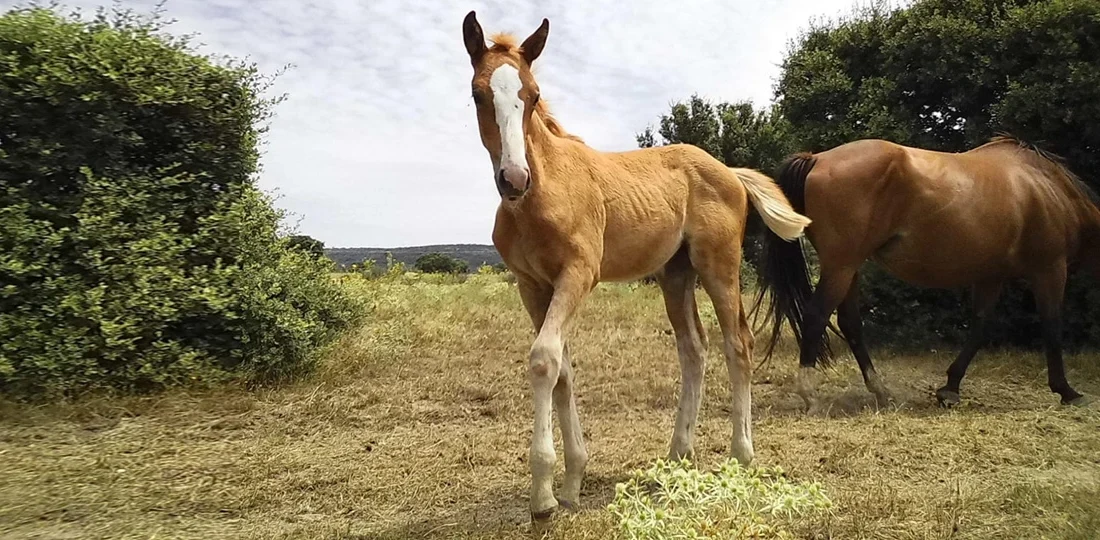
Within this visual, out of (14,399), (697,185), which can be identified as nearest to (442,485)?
(697,185)

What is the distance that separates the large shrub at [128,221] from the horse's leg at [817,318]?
4.10 metres

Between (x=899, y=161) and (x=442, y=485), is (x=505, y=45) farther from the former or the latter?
(x=899, y=161)

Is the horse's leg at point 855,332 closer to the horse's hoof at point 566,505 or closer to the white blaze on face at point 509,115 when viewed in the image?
the horse's hoof at point 566,505

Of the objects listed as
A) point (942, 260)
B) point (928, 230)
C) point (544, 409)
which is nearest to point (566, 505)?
point (544, 409)

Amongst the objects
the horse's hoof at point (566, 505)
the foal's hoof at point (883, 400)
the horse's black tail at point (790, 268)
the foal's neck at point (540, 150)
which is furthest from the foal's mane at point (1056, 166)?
the horse's hoof at point (566, 505)

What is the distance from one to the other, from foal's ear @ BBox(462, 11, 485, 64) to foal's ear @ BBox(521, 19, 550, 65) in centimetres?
20

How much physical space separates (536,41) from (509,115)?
A: 0.50 m

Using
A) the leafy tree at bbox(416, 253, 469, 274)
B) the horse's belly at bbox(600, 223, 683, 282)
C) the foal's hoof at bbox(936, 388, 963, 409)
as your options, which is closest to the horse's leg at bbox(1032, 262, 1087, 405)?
the foal's hoof at bbox(936, 388, 963, 409)

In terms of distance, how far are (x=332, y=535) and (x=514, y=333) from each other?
16.8 feet

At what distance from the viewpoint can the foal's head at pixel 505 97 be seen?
2.61m

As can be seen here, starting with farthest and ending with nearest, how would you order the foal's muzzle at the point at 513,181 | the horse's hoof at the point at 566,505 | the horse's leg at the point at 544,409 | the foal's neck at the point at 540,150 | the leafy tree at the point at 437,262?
the leafy tree at the point at 437,262
the horse's hoof at the point at 566,505
the foal's neck at the point at 540,150
the horse's leg at the point at 544,409
the foal's muzzle at the point at 513,181

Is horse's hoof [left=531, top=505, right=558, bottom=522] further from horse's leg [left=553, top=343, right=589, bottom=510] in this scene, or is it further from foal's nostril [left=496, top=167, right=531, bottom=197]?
foal's nostril [left=496, top=167, right=531, bottom=197]

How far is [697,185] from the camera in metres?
3.81

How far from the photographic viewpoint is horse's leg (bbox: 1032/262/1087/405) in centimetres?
547
